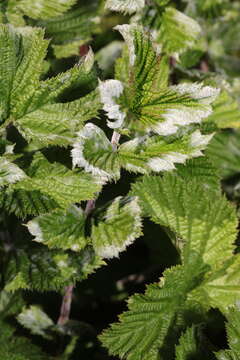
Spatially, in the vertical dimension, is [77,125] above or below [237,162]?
above

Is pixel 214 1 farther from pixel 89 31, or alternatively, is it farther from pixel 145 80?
pixel 145 80

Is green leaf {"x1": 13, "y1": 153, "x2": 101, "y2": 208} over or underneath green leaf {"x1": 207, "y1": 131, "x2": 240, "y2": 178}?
over

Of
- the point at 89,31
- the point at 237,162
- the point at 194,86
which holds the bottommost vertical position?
the point at 237,162

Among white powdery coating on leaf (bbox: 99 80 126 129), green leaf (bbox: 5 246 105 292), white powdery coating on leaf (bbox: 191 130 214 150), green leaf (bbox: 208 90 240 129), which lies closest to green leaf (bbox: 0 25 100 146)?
white powdery coating on leaf (bbox: 99 80 126 129)

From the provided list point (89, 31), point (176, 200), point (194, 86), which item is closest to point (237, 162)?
point (176, 200)

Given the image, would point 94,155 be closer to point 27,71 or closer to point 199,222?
point 27,71

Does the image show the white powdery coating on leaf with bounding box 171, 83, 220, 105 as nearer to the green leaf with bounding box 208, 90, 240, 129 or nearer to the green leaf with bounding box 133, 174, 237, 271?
the green leaf with bounding box 133, 174, 237, 271

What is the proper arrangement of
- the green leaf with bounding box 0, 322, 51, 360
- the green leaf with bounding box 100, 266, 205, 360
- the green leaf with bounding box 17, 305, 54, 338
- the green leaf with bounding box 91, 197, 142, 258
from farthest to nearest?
the green leaf with bounding box 17, 305, 54, 338, the green leaf with bounding box 0, 322, 51, 360, the green leaf with bounding box 100, 266, 205, 360, the green leaf with bounding box 91, 197, 142, 258

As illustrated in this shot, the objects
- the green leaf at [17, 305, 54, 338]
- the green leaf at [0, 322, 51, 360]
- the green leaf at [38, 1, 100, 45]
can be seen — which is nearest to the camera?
the green leaf at [0, 322, 51, 360]
